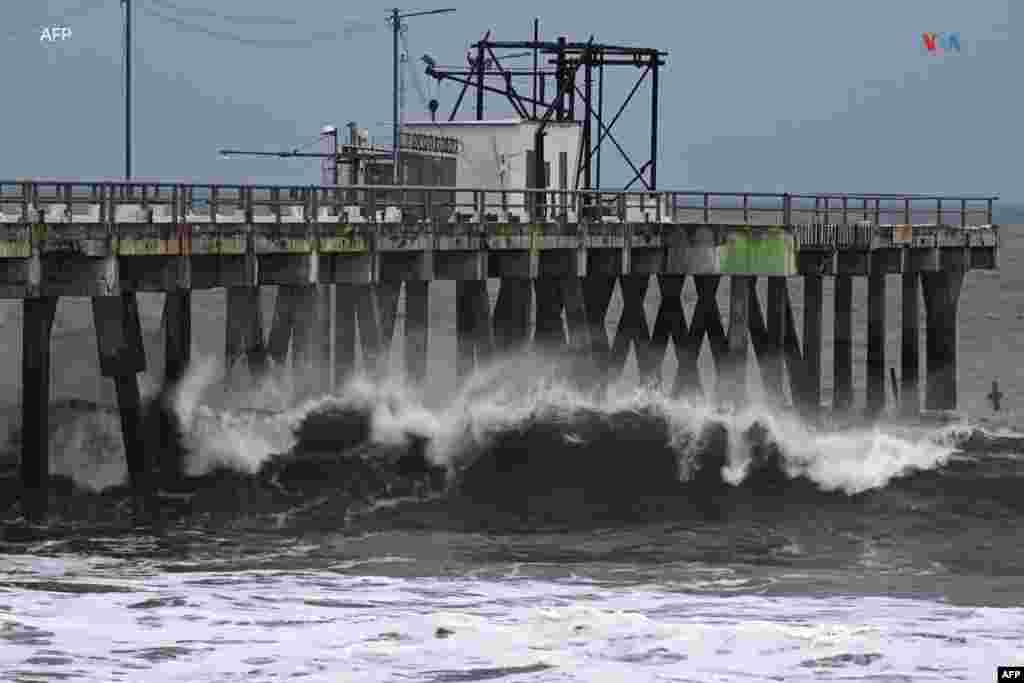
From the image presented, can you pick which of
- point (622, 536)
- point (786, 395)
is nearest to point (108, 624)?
point (622, 536)

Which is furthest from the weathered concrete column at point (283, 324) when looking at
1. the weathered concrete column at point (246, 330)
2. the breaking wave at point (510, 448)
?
the breaking wave at point (510, 448)

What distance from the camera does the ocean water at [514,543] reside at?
2803cm

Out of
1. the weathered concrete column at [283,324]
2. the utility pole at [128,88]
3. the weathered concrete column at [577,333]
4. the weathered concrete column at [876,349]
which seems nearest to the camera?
the weathered concrete column at [283,324]

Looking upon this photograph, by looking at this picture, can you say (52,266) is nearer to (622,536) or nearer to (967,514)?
(622,536)

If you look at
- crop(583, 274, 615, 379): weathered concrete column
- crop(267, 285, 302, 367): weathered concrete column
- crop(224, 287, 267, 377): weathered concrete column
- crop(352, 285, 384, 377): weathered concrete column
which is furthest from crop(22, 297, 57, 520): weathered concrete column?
crop(583, 274, 615, 379): weathered concrete column

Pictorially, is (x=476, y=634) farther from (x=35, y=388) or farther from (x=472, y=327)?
(x=472, y=327)

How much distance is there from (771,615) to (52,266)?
12.8 m

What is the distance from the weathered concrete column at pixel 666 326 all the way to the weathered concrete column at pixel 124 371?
14.3 m

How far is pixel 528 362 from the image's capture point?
4966 cm

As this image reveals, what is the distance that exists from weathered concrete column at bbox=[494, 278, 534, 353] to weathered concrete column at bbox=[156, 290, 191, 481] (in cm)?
681

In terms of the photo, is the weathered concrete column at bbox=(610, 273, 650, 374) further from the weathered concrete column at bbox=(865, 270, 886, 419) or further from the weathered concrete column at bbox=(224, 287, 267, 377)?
the weathered concrete column at bbox=(224, 287, 267, 377)

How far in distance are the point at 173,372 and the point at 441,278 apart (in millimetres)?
6044

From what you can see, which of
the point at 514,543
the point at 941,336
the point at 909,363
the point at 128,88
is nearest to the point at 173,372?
the point at 128,88

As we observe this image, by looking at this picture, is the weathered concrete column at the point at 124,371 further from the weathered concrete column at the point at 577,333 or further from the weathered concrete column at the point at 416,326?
the weathered concrete column at the point at 577,333
